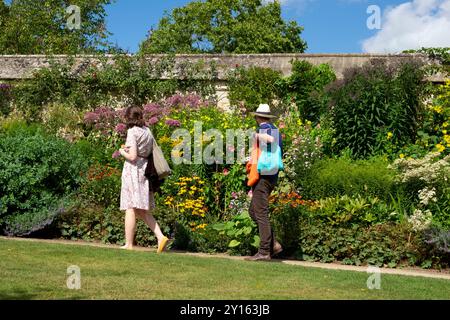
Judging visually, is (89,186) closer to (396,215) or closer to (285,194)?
(285,194)

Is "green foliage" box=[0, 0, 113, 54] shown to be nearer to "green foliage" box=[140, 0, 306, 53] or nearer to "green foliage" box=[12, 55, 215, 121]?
"green foliage" box=[140, 0, 306, 53]

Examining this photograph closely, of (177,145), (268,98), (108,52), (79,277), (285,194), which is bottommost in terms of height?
(79,277)

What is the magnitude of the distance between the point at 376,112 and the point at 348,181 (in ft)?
7.07

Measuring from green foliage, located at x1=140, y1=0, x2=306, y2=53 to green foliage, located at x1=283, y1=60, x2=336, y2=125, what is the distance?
22997 mm

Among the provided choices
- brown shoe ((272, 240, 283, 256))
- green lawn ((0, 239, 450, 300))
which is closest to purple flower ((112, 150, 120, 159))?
green lawn ((0, 239, 450, 300))

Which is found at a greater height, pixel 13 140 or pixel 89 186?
pixel 13 140

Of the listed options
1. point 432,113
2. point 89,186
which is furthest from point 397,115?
point 89,186

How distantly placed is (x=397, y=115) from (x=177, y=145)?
3704 mm

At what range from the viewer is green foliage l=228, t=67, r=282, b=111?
1343cm

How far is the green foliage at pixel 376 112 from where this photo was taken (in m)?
11.4

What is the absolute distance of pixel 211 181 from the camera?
34.5ft

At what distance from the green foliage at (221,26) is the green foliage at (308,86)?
22997mm

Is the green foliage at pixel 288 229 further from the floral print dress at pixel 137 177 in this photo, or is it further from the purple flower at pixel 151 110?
the purple flower at pixel 151 110

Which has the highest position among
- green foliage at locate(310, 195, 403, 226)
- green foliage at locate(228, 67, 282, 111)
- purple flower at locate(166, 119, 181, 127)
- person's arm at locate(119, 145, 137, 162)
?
green foliage at locate(228, 67, 282, 111)
